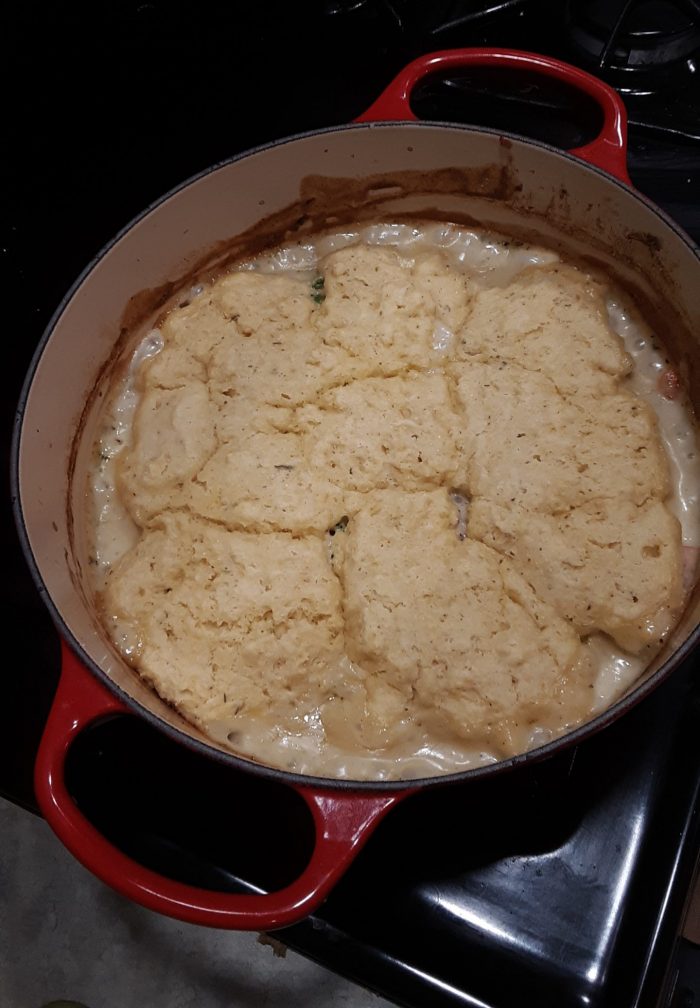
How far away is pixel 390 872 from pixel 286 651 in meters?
0.27

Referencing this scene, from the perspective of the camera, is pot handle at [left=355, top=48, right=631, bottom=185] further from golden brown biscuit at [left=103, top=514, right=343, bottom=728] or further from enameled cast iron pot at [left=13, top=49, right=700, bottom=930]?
golden brown biscuit at [left=103, top=514, right=343, bottom=728]

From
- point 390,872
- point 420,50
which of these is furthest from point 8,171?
point 390,872

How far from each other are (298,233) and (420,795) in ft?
2.66

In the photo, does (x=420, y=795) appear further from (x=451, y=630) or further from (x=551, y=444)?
(x=551, y=444)

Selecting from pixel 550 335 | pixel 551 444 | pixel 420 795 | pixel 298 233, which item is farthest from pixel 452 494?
pixel 298 233

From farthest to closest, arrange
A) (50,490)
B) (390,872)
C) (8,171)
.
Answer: (8,171)
(50,490)
(390,872)

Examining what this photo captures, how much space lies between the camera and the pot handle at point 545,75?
103 cm

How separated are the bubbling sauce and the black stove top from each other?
5 cm

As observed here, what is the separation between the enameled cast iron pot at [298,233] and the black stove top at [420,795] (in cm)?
13

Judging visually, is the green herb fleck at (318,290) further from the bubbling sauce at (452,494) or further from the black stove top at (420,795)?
the black stove top at (420,795)

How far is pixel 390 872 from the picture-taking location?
931mm

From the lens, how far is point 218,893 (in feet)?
2.55

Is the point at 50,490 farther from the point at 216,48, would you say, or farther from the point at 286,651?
the point at 216,48

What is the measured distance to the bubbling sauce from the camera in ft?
3.08
